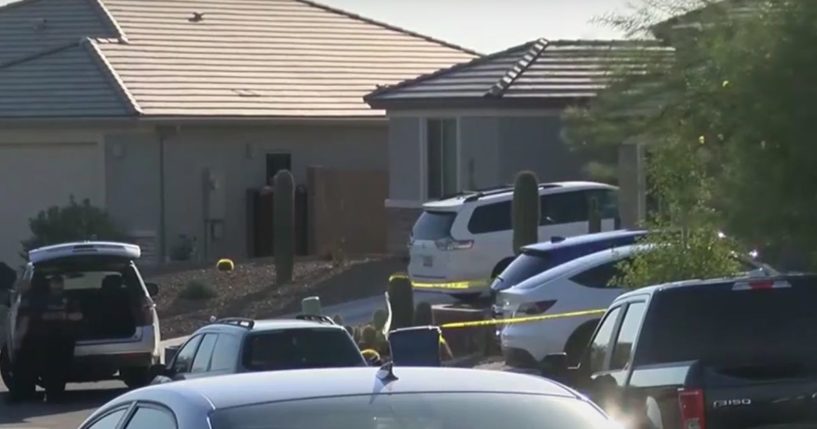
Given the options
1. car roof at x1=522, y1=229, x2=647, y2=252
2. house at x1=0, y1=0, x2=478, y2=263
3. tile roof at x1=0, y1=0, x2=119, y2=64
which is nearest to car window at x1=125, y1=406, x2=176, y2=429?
car roof at x1=522, y1=229, x2=647, y2=252

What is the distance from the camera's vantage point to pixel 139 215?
37000 millimetres

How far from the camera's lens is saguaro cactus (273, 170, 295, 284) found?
29750mm

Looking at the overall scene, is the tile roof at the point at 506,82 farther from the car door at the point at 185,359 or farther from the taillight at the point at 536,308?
the car door at the point at 185,359

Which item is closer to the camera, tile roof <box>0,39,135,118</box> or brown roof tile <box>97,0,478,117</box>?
tile roof <box>0,39,135,118</box>

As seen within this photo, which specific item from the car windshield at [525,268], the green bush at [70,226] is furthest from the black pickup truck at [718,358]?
the green bush at [70,226]

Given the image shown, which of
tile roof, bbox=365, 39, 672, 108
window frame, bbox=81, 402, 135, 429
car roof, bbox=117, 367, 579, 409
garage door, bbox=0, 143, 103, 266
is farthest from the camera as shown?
garage door, bbox=0, 143, 103, 266

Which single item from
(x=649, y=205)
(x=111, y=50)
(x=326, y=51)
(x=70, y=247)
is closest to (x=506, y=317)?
(x=649, y=205)

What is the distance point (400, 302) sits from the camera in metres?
22.0

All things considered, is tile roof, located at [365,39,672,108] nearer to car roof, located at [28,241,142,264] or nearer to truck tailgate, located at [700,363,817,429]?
car roof, located at [28,241,142,264]

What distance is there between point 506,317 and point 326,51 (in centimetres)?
2430

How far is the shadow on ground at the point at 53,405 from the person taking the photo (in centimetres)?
2058

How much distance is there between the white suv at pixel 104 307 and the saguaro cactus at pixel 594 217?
7836 mm

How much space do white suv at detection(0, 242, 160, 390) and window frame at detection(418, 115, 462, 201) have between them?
475 inches

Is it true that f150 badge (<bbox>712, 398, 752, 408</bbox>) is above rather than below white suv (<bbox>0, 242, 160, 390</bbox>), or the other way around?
above
